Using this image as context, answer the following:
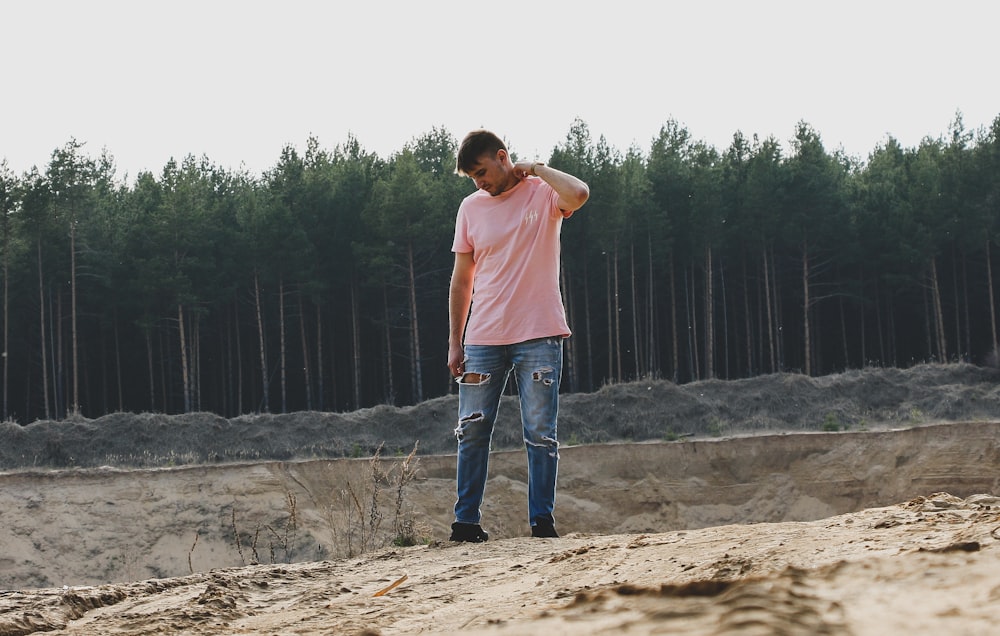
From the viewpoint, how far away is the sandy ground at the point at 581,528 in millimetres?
1956

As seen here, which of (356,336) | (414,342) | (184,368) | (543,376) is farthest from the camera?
(356,336)

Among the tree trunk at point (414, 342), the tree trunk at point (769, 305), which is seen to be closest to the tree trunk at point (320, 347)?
the tree trunk at point (414, 342)

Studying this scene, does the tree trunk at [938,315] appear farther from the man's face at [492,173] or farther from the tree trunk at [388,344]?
the man's face at [492,173]

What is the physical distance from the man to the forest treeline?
103 feet

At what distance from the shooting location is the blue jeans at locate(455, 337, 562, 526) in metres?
4.79

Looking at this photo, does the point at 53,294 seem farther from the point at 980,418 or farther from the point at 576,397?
the point at 980,418

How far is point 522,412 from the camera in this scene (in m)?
4.92

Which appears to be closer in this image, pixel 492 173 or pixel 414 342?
pixel 492 173

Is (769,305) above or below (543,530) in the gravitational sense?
above

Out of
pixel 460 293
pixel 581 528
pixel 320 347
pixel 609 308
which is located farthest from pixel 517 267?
pixel 320 347

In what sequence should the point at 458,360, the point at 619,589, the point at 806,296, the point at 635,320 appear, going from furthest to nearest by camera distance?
1. the point at 635,320
2. the point at 806,296
3. the point at 458,360
4. the point at 619,589

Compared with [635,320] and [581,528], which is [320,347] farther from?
[581,528]

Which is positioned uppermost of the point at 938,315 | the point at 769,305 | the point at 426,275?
the point at 426,275

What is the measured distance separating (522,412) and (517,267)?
71 centimetres
